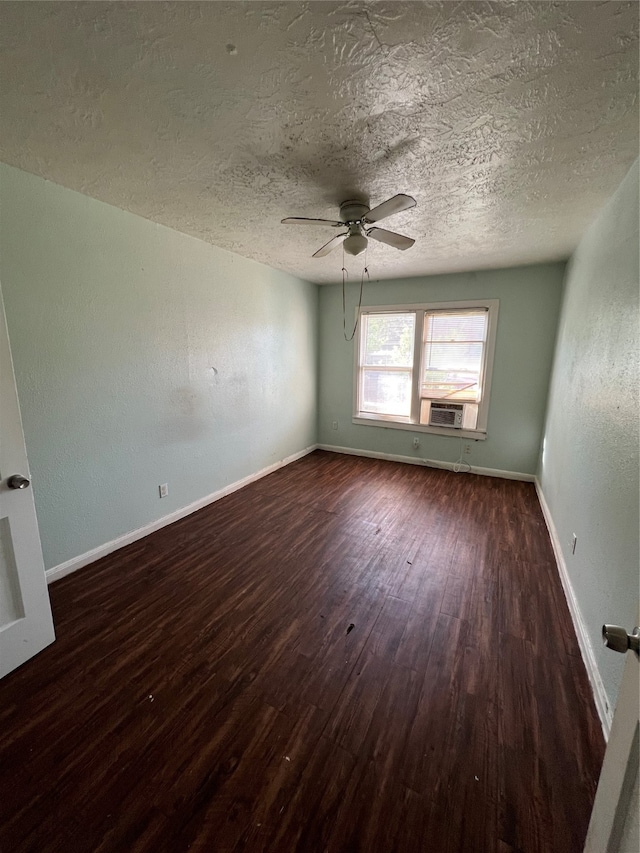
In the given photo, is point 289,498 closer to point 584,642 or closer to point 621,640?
point 584,642

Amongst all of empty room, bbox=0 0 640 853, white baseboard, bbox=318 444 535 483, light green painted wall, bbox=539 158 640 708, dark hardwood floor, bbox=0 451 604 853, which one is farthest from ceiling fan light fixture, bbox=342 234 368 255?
white baseboard, bbox=318 444 535 483

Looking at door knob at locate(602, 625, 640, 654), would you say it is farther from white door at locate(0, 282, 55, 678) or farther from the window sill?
the window sill

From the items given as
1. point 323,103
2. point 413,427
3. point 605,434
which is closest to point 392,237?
point 323,103

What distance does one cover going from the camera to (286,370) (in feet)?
14.3

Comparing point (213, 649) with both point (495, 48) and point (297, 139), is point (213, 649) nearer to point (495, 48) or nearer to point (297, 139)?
point (297, 139)

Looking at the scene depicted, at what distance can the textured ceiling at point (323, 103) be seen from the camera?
1.02m

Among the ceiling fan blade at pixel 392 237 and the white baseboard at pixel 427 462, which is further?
the white baseboard at pixel 427 462

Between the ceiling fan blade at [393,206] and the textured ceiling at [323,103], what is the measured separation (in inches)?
7.7

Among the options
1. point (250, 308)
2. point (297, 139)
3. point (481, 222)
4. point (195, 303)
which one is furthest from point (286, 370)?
point (297, 139)

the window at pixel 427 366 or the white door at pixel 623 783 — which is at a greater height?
the window at pixel 427 366

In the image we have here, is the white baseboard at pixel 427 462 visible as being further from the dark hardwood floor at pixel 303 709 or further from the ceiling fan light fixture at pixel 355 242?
the ceiling fan light fixture at pixel 355 242

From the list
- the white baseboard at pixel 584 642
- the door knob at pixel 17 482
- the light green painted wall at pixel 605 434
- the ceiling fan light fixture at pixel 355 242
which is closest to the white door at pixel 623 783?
the light green painted wall at pixel 605 434

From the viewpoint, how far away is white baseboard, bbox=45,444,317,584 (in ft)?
7.29

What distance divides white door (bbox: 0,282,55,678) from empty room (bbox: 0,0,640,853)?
11 millimetres
